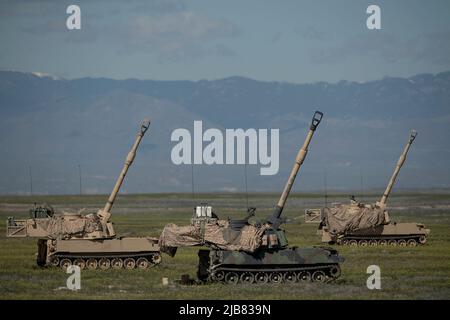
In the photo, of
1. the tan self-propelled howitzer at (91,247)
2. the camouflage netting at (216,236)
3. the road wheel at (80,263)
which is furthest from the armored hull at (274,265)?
the road wheel at (80,263)

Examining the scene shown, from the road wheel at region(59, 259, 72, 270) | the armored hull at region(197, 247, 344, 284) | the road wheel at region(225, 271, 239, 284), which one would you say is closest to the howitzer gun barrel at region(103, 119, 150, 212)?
the road wheel at region(59, 259, 72, 270)

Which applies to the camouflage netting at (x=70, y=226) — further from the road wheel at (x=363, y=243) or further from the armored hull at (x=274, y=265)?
the road wheel at (x=363, y=243)

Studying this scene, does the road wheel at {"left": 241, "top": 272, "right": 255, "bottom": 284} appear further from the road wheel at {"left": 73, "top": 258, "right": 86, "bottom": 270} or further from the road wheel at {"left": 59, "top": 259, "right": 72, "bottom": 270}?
the road wheel at {"left": 59, "top": 259, "right": 72, "bottom": 270}

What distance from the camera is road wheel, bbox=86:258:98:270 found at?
51469 mm

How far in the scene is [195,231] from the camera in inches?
1759

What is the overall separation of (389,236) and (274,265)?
22487 millimetres

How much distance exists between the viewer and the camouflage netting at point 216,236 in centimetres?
4366

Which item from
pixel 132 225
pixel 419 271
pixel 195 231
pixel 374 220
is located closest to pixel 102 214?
pixel 195 231

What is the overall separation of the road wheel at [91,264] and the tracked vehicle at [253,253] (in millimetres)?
7701

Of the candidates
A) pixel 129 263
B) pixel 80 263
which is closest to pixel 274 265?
pixel 129 263

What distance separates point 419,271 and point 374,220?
554 inches

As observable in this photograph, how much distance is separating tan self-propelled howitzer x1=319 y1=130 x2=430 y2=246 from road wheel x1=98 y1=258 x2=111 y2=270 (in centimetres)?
1601

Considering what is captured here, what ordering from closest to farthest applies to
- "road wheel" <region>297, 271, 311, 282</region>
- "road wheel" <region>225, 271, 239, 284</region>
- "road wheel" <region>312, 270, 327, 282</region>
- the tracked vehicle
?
the tracked vehicle, "road wheel" <region>225, 271, 239, 284</region>, "road wheel" <region>297, 271, 311, 282</region>, "road wheel" <region>312, 270, 327, 282</region>

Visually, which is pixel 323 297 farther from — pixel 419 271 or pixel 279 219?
pixel 419 271
